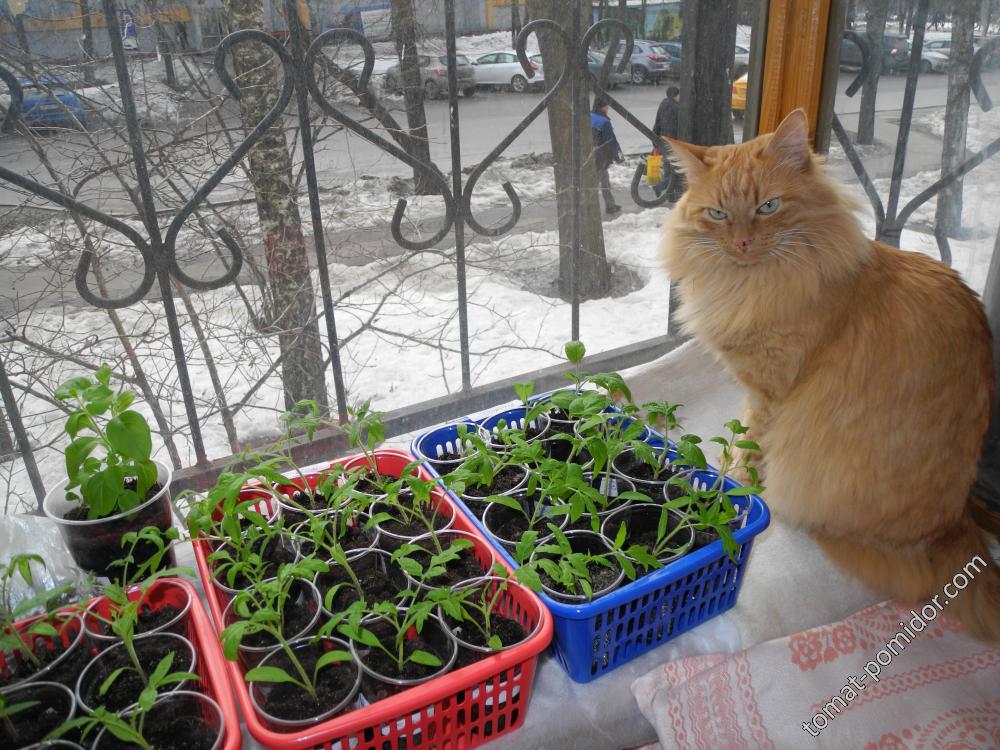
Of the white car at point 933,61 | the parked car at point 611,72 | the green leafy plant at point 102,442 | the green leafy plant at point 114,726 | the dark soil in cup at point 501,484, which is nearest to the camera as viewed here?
the green leafy plant at point 114,726

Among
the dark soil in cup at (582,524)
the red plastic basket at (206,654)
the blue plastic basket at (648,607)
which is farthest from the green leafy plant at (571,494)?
the red plastic basket at (206,654)

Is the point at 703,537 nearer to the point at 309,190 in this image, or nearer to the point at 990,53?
the point at 309,190

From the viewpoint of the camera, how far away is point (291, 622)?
931 mm

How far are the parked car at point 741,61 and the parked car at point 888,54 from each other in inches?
7.9

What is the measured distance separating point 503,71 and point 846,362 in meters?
0.88

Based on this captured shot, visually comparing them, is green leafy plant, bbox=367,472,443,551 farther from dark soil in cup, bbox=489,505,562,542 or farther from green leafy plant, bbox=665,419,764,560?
green leafy plant, bbox=665,419,764,560

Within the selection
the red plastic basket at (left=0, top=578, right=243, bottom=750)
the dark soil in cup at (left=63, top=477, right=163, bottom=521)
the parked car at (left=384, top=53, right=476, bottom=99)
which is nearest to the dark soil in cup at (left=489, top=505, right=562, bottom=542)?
the red plastic basket at (left=0, top=578, right=243, bottom=750)

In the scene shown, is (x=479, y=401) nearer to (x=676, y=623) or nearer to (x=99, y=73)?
(x=676, y=623)

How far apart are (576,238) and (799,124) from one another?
1.91 ft

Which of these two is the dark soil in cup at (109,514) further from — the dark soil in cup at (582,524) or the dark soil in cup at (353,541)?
the dark soil in cup at (582,524)

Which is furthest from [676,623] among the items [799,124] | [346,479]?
[799,124]

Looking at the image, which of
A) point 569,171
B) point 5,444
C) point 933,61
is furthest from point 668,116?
point 5,444

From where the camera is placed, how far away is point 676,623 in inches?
42.0

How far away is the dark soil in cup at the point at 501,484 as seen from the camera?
115cm
